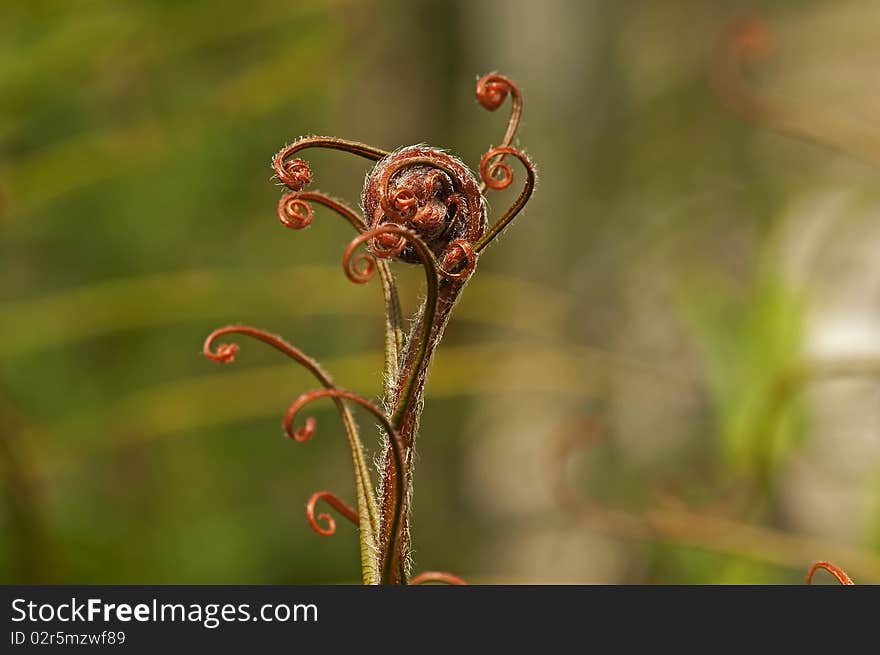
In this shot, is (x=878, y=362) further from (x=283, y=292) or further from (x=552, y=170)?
(x=552, y=170)

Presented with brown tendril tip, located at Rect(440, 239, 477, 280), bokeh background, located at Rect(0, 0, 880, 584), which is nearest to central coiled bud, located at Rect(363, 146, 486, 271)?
brown tendril tip, located at Rect(440, 239, 477, 280)

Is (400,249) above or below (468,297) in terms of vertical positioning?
below

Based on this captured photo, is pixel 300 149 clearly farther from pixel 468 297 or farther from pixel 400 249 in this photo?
pixel 468 297

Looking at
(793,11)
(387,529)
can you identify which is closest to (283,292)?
(387,529)

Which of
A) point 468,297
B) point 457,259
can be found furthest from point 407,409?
point 468,297

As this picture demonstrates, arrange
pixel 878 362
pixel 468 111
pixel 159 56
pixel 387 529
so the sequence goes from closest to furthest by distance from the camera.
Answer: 1. pixel 387 529
2. pixel 878 362
3. pixel 159 56
4. pixel 468 111

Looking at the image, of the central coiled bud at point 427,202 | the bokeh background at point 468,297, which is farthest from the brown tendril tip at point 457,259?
the bokeh background at point 468,297

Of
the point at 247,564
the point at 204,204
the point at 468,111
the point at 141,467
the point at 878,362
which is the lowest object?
the point at 878,362
